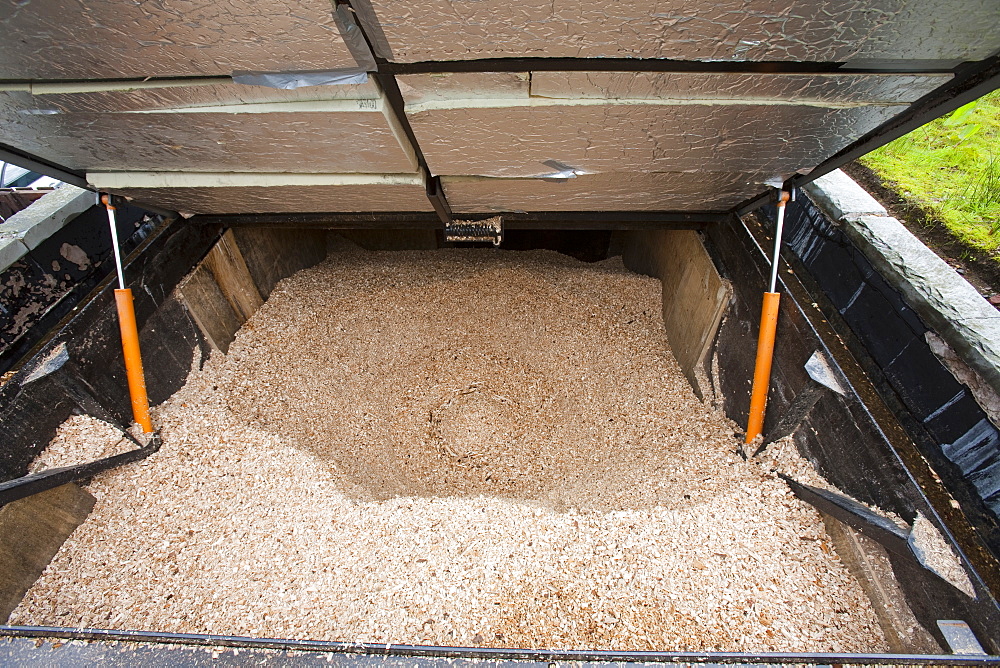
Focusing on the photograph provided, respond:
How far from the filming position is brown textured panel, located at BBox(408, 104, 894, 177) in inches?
49.3

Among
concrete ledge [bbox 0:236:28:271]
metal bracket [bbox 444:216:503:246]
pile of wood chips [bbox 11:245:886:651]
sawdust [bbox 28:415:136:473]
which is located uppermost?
concrete ledge [bbox 0:236:28:271]

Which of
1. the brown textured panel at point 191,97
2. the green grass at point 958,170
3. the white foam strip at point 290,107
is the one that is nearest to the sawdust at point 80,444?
the brown textured panel at point 191,97

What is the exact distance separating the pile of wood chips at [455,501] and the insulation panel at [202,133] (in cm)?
113

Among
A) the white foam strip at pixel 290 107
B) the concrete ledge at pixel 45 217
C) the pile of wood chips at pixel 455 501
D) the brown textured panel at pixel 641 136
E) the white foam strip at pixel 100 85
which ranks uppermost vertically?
the white foam strip at pixel 100 85

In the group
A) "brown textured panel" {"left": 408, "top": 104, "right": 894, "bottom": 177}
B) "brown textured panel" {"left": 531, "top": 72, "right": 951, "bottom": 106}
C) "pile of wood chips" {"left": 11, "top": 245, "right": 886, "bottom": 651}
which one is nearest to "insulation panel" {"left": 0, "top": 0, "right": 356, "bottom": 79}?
"brown textured panel" {"left": 408, "top": 104, "right": 894, "bottom": 177}

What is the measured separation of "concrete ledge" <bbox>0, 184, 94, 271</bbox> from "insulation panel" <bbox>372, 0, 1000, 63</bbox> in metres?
2.02

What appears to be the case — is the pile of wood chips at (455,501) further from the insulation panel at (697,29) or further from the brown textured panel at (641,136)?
the insulation panel at (697,29)

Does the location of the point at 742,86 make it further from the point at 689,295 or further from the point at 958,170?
the point at 958,170

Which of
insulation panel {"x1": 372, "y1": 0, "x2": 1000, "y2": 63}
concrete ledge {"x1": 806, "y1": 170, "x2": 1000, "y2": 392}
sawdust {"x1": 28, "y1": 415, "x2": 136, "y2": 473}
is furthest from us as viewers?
sawdust {"x1": 28, "y1": 415, "x2": 136, "y2": 473}

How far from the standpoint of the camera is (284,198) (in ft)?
6.79

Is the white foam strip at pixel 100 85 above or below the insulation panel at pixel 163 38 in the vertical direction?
below

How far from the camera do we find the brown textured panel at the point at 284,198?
74.4 inches

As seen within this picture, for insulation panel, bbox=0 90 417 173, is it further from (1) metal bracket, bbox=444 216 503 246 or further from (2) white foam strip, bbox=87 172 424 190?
(1) metal bracket, bbox=444 216 503 246

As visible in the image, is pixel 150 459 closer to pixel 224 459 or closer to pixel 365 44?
pixel 224 459
